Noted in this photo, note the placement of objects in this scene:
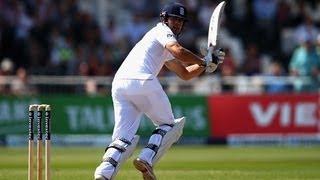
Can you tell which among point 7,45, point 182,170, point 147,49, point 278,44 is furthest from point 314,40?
point 147,49

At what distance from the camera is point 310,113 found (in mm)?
19438

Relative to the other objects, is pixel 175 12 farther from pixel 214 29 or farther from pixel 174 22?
pixel 214 29

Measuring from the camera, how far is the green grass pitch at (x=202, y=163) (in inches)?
456

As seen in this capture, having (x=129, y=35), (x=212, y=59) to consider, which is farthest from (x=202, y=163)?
(x=129, y=35)

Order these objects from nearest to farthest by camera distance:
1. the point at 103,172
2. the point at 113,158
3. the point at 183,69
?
the point at 103,172, the point at 113,158, the point at 183,69

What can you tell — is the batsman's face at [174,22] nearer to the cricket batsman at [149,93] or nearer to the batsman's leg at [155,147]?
the cricket batsman at [149,93]

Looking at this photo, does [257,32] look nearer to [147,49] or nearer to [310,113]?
[310,113]

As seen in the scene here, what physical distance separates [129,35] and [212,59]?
12.5 metres

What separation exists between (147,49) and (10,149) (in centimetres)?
942

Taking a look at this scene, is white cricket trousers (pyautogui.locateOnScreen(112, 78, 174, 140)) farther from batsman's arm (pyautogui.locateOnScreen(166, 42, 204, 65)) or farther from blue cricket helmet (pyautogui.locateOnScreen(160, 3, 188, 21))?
blue cricket helmet (pyautogui.locateOnScreen(160, 3, 188, 21))

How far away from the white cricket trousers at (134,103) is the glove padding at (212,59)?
0.49 metres

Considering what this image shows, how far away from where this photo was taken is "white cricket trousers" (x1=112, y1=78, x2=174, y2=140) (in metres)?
9.00

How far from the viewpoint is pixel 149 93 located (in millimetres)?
8984

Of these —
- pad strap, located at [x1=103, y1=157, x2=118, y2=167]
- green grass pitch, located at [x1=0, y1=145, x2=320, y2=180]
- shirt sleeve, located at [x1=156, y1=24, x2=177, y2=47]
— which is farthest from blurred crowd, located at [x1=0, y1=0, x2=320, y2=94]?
pad strap, located at [x1=103, y1=157, x2=118, y2=167]
